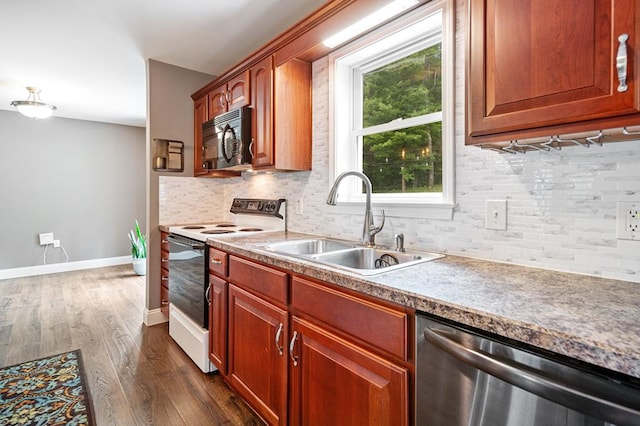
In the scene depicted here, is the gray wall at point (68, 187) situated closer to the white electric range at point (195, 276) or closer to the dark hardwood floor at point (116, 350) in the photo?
the dark hardwood floor at point (116, 350)

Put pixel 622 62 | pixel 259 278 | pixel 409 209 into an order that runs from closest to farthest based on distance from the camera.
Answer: pixel 622 62 < pixel 259 278 < pixel 409 209

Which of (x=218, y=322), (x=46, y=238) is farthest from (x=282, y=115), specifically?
(x=46, y=238)

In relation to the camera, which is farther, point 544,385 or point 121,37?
point 121,37

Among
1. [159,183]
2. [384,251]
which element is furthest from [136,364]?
[384,251]

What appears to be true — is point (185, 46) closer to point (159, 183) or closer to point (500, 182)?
point (159, 183)

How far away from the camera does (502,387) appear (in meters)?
0.75

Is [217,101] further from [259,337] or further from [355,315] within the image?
[355,315]

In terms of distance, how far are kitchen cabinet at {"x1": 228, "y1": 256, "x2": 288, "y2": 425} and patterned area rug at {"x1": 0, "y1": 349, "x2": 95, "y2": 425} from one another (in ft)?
2.74

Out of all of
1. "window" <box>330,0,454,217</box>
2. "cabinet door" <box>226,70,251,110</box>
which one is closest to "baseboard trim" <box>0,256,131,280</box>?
"cabinet door" <box>226,70,251,110</box>

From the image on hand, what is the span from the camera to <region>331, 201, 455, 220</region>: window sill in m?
1.53

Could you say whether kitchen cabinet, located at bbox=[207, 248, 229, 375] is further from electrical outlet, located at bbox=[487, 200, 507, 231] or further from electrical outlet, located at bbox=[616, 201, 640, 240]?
electrical outlet, located at bbox=[616, 201, 640, 240]

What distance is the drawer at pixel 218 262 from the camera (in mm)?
1908

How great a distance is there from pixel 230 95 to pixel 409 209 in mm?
1841

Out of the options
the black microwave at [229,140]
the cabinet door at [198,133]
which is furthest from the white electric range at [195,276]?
the cabinet door at [198,133]
